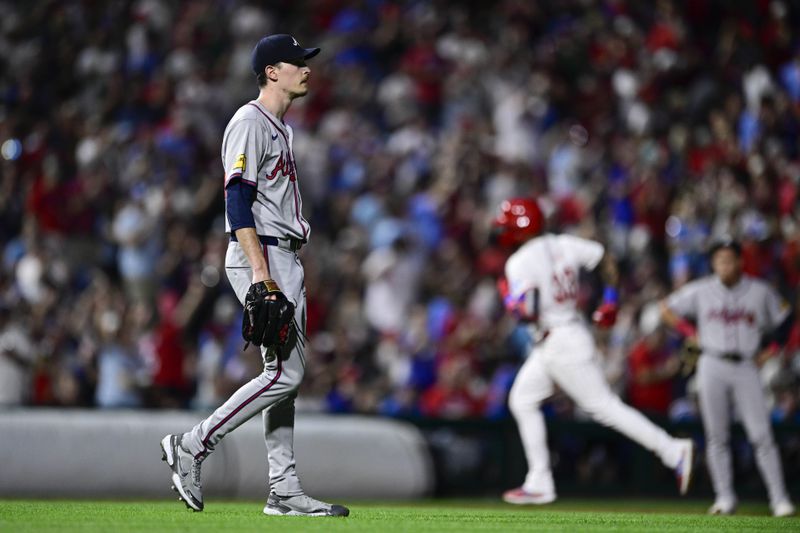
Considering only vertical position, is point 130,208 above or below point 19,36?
below

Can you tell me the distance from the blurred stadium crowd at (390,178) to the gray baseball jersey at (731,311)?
7.99 feet

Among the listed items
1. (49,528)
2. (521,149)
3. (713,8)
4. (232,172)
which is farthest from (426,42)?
(49,528)

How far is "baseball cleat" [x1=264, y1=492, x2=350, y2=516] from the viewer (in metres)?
6.47

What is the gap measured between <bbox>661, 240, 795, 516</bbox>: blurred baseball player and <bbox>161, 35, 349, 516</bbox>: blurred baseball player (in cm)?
434

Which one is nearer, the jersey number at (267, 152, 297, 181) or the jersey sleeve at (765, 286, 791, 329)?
the jersey number at (267, 152, 297, 181)

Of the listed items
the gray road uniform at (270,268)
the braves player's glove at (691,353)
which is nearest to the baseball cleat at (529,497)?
the braves player's glove at (691,353)

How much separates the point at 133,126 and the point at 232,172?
9.84 meters

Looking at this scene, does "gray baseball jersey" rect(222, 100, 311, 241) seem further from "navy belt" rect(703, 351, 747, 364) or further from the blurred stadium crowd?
the blurred stadium crowd

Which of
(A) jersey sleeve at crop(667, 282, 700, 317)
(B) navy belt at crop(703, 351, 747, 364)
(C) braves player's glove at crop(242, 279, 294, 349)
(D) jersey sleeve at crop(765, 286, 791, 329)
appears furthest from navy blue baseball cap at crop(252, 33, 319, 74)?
(D) jersey sleeve at crop(765, 286, 791, 329)

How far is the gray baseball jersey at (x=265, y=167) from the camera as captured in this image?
20.6 feet

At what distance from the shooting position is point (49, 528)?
551 cm

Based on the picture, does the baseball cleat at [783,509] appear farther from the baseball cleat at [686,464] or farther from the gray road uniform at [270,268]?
the gray road uniform at [270,268]

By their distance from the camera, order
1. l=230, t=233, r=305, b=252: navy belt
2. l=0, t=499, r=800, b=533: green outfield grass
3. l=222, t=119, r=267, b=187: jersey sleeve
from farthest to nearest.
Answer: l=230, t=233, r=305, b=252: navy belt → l=222, t=119, r=267, b=187: jersey sleeve → l=0, t=499, r=800, b=533: green outfield grass

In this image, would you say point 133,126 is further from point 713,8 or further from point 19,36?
point 713,8
